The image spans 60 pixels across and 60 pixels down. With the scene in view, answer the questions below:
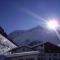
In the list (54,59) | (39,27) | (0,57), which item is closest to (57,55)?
(54,59)

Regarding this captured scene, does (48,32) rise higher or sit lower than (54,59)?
higher

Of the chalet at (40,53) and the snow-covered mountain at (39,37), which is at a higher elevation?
the snow-covered mountain at (39,37)

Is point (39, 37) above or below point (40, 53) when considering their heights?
above

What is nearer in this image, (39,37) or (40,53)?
(40,53)

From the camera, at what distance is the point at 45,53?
112 feet

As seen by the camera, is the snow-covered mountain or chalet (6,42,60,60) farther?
the snow-covered mountain

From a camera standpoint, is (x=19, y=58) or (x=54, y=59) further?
(x=54, y=59)

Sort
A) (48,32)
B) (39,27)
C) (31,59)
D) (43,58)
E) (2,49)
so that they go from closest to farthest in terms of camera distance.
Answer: (31,59)
(43,58)
(2,49)
(48,32)
(39,27)

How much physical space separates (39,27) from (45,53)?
252 feet

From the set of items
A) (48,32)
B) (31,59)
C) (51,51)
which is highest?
(48,32)

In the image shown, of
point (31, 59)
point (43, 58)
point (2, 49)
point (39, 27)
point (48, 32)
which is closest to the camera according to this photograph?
point (31, 59)

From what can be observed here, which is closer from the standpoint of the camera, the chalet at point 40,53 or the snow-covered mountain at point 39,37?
the chalet at point 40,53

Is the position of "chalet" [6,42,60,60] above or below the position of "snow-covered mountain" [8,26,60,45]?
below

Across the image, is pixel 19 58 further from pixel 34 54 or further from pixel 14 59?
pixel 34 54
